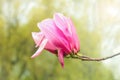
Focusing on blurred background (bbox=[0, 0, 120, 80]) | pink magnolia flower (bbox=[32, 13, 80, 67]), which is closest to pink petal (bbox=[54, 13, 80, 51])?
pink magnolia flower (bbox=[32, 13, 80, 67])

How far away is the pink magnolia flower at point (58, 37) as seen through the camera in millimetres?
487

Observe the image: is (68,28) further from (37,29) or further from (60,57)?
(37,29)

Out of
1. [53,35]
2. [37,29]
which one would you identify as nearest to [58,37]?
[53,35]

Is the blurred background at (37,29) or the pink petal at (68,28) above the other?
the pink petal at (68,28)

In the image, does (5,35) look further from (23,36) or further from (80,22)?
(80,22)

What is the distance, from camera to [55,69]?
4645mm

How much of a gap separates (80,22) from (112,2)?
40 cm

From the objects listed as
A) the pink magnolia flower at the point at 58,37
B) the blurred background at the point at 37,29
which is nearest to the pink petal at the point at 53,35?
the pink magnolia flower at the point at 58,37

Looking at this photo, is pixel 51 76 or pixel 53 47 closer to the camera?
pixel 53 47

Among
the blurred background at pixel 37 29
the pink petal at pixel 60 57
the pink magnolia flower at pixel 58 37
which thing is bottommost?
the blurred background at pixel 37 29

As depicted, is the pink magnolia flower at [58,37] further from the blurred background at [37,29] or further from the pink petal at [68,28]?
the blurred background at [37,29]

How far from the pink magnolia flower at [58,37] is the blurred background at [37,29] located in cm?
392

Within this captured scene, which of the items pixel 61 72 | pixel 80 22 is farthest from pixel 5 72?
pixel 80 22

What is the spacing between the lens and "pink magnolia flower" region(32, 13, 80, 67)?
487mm
